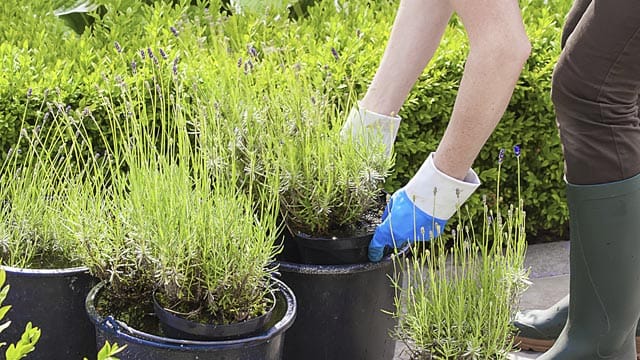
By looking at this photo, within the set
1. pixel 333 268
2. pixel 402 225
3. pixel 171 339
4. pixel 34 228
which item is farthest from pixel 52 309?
pixel 402 225

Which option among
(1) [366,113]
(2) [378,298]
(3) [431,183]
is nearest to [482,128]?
(3) [431,183]

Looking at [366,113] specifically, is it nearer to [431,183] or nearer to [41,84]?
[431,183]

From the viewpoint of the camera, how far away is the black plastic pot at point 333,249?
2.79 m

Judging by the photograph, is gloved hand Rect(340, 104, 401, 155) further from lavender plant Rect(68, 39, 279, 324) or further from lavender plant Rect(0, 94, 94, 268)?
lavender plant Rect(0, 94, 94, 268)

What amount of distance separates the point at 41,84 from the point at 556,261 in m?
2.26

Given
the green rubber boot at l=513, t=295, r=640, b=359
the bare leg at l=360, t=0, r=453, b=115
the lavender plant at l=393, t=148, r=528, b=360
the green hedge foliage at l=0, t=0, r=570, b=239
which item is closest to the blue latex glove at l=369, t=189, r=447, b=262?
the lavender plant at l=393, t=148, r=528, b=360

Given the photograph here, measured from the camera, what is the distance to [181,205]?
8.04 feet

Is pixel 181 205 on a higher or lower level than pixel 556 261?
higher

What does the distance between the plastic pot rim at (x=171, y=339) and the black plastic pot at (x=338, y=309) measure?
0.22 meters

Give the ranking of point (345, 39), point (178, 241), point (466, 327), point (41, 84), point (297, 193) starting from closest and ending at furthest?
point (178, 241)
point (466, 327)
point (297, 193)
point (41, 84)
point (345, 39)

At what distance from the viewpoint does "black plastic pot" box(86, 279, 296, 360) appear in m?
2.37

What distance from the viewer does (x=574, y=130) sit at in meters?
2.71

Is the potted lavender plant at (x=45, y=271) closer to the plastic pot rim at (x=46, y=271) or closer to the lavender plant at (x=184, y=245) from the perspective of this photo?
the plastic pot rim at (x=46, y=271)

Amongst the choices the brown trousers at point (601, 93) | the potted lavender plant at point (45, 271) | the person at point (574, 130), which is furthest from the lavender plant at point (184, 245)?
the brown trousers at point (601, 93)
